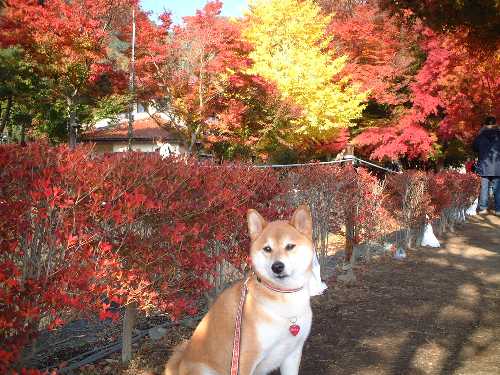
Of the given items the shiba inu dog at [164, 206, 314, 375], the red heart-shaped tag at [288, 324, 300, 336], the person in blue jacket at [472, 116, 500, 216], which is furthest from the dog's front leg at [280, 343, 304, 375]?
the person in blue jacket at [472, 116, 500, 216]

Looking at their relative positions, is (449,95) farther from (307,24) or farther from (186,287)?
(186,287)

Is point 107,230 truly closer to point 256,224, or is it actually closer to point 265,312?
point 256,224

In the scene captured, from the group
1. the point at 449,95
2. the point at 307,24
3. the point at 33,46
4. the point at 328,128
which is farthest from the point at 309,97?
the point at 33,46

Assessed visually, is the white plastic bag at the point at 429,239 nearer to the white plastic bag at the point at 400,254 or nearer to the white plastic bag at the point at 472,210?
the white plastic bag at the point at 400,254

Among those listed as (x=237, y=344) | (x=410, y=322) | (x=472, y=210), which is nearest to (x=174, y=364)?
(x=237, y=344)

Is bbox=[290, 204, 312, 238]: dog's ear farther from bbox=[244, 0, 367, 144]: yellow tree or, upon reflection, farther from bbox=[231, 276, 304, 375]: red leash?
bbox=[244, 0, 367, 144]: yellow tree

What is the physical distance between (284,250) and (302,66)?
1739 centimetres

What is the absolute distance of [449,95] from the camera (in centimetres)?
1594

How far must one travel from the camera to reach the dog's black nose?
2.63 meters

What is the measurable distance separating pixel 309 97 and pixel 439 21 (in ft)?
41.6

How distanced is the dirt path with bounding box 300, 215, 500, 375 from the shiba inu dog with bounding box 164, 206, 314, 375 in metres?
1.15

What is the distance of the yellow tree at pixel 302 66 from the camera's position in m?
19.2

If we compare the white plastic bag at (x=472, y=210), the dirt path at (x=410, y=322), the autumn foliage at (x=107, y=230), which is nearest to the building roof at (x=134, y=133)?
the white plastic bag at (x=472, y=210)

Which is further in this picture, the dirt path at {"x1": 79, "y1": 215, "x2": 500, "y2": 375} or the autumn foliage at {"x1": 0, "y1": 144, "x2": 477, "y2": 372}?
the dirt path at {"x1": 79, "y1": 215, "x2": 500, "y2": 375}
